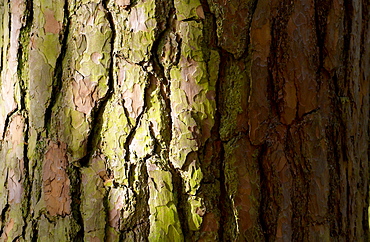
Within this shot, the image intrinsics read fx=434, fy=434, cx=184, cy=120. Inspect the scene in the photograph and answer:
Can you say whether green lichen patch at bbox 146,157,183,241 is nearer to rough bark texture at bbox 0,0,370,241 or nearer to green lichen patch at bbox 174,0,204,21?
rough bark texture at bbox 0,0,370,241

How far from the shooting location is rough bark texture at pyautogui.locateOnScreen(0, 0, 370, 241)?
3.45 feet

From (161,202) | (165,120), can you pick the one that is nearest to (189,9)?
(165,120)

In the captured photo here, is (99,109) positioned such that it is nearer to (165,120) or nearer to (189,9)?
(165,120)

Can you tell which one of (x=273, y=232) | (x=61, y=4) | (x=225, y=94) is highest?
(x=61, y=4)

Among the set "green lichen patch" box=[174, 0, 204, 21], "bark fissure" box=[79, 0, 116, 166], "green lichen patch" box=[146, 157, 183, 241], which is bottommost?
"green lichen patch" box=[146, 157, 183, 241]

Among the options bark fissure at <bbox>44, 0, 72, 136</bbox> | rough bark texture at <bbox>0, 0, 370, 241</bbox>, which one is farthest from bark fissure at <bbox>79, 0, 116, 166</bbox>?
bark fissure at <bbox>44, 0, 72, 136</bbox>

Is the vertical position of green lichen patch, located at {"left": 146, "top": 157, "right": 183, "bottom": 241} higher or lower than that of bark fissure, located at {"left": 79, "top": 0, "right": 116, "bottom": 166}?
lower

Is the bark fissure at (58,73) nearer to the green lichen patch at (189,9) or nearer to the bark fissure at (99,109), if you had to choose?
the bark fissure at (99,109)

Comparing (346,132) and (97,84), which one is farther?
(346,132)

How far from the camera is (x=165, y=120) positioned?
3.45 ft

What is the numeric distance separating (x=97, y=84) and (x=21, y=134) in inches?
10.1

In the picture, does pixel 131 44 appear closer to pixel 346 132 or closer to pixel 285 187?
pixel 285 187

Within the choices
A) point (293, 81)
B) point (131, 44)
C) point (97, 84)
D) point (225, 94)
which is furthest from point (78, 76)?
point (293, 81)

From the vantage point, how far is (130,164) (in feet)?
3.46
